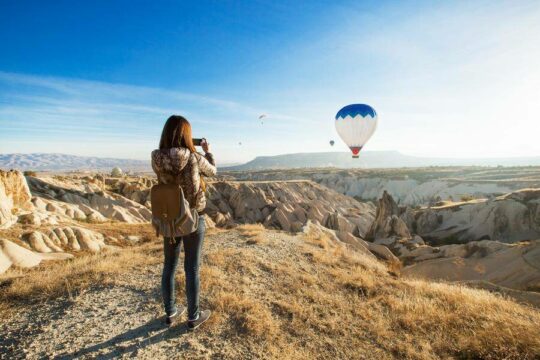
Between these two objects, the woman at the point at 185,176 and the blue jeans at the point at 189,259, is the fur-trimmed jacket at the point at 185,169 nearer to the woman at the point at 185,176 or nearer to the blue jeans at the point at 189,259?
the woman at the point at 185,176

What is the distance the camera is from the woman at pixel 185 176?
11.3ft

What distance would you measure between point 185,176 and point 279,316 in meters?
2.85

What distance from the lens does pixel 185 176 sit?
3555mm

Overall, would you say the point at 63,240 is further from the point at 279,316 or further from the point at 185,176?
the point at 185,176

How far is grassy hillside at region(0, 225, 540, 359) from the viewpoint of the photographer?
3.84 metres

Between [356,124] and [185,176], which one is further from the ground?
[356,124]

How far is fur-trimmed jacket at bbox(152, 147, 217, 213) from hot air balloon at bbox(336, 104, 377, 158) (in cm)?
2094

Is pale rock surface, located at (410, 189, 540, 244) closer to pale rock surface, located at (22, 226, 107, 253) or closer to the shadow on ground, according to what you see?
pale rock surface, located at (22, 226, 107, 253)

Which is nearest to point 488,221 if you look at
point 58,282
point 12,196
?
point 58,282

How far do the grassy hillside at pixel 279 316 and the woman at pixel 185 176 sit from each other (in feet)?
2.55

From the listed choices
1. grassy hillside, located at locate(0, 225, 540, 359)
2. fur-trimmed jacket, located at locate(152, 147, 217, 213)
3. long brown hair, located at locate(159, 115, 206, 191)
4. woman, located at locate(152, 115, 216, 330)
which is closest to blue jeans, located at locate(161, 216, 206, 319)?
woman, located at locate(152, 115, 216, 330)

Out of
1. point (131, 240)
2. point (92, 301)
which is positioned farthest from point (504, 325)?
point (131, 240)

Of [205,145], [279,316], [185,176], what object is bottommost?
[279,316]

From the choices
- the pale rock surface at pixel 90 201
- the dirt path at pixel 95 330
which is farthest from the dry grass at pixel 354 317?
the pale rock surface at pixel 90 201
